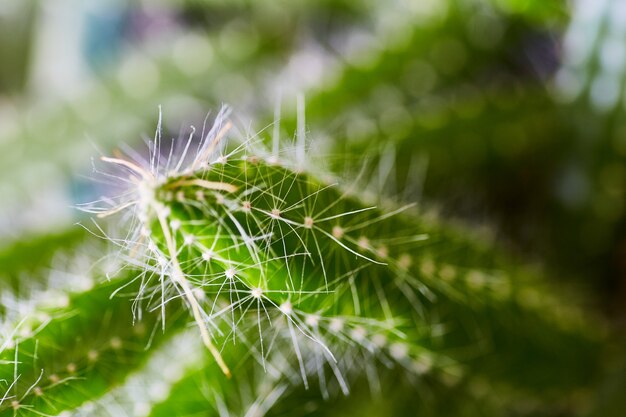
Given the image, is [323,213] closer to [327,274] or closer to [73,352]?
[327,274]

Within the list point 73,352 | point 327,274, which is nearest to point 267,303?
point 327,274

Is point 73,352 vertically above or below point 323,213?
below

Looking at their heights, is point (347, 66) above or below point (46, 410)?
above

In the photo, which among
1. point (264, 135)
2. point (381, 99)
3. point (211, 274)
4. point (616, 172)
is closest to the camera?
point (211, 274)

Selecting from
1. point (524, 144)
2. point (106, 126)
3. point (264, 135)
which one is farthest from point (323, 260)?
point (106, 126)

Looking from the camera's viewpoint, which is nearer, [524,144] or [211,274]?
[211,274]

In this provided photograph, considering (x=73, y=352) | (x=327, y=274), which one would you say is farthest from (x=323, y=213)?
(x=73, y=352)

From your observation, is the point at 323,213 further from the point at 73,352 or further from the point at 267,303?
the point at 73,352

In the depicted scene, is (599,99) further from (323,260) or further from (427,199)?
(323,260)
